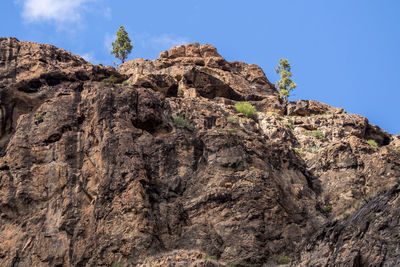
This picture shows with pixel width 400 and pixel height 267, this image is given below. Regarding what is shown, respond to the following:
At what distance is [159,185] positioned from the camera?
33750 millimetres

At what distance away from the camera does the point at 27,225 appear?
31.8 meters

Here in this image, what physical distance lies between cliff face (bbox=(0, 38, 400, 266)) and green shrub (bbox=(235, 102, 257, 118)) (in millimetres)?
4262

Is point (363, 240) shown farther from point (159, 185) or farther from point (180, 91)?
point (180, 91)

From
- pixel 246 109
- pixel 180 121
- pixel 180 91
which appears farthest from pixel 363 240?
pixel 180 91

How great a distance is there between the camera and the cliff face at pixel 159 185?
94.9ft

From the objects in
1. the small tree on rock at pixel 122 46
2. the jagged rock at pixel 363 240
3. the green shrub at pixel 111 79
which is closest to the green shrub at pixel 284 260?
the jagged rock at pixel 363 240

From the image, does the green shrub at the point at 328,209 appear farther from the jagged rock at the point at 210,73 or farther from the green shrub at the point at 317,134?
the jagged rock at the point at 210,73

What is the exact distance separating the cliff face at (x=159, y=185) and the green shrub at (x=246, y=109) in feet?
14.0

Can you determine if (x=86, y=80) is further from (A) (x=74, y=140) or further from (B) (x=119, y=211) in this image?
(B) (x=119, y=211)

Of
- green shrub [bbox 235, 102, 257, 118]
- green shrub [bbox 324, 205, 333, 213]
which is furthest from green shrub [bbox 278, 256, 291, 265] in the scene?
green shrub [bbox 235, 102, 257, 118]

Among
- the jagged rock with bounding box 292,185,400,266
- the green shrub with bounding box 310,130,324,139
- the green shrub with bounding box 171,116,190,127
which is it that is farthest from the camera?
the green shrub with bounding box 310,130,324,139

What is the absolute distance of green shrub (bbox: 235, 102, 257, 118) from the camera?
50872 millimetres

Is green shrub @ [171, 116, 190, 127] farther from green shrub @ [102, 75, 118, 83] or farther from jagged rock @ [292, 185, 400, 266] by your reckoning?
jagged rock @ [292, 185, 400, 266]

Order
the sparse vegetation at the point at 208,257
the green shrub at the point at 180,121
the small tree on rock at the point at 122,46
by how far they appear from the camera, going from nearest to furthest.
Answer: the sparse vegetation at the point at 208,257, the green shrub at the point at 180,121, the small tree on rock at the point at 122,46
